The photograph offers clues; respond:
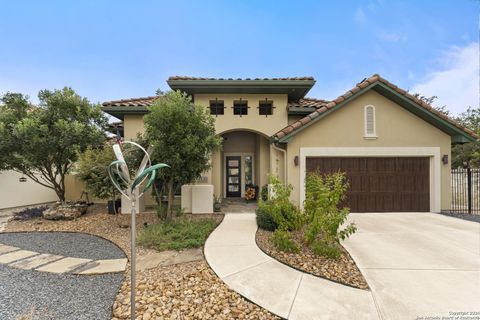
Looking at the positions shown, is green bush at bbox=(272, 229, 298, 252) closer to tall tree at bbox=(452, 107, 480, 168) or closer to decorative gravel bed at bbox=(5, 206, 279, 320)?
decorative gravel bed at bbox=(5, 206, 279, 320)

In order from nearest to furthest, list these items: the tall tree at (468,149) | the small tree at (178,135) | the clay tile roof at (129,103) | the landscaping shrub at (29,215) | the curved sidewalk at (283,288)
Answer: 1. the curved sidewalk at (283,288)
2. the small tree at (178,135)
3. the landscaping shrub at (29,215)
4. the clay tile roof at (129,103)
5. the tall tree at (468,149)

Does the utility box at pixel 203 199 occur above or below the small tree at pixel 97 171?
below

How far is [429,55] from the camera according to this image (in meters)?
13.4

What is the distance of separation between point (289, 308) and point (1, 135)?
1103 centimetres

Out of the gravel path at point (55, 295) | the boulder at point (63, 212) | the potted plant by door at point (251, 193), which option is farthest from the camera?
the potted plant by door at point (251, 193)

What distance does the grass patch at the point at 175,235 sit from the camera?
5.45 meters

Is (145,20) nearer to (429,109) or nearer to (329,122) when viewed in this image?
(329,122)

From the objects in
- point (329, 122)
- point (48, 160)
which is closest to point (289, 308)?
point (329, 122)

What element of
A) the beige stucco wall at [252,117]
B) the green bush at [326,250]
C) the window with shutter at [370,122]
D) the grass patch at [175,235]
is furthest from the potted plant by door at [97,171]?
the window with shutter at [370,122]

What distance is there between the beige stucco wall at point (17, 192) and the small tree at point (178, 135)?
32.0 ft

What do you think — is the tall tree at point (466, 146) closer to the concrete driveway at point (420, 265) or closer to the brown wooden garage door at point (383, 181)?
the brown wooden garage door at point (383, 181)

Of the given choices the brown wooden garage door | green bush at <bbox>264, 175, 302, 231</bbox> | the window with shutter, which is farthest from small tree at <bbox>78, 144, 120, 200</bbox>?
the window with shutter

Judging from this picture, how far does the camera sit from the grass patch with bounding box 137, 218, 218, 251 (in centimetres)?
545

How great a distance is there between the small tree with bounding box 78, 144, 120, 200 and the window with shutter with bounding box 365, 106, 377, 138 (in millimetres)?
9904
